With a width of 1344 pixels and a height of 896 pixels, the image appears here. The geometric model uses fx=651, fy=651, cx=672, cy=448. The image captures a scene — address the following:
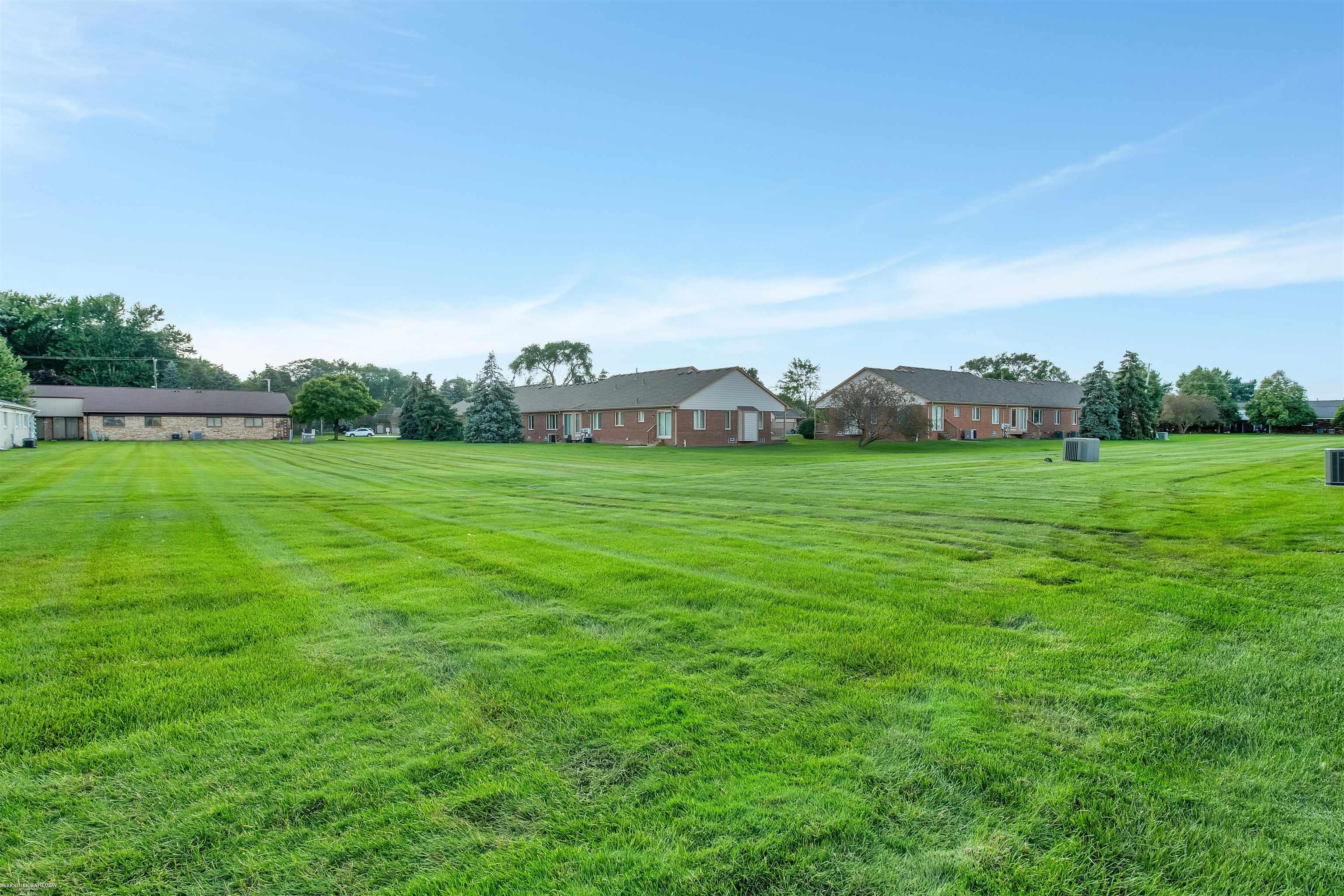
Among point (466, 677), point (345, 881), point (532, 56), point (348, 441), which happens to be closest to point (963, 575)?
point (466, 677)

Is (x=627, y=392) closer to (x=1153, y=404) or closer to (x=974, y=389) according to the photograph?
(x=974, y=389)

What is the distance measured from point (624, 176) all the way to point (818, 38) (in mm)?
9872

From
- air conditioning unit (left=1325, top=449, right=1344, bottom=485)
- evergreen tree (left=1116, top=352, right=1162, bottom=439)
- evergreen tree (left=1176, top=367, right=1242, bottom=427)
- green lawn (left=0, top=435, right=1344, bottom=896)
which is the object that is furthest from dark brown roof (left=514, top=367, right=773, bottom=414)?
evergreen tree (left=1176, top=367, right=1242, bottom=427)

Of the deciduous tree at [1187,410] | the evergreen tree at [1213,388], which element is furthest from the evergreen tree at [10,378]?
the evergreen tree at [1213,388]

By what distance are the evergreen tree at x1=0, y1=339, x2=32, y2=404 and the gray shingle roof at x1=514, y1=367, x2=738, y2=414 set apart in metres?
32.0

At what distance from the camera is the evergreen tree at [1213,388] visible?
65375 mm

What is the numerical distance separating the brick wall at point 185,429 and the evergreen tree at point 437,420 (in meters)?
15.5

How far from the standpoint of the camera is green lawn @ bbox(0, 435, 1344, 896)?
7.59 feet

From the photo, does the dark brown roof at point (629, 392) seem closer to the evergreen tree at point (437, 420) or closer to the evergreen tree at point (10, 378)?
the evergreen tree at point (437, 420)

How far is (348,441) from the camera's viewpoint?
54.9m

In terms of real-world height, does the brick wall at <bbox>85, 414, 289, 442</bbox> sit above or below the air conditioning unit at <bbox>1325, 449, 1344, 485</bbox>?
above

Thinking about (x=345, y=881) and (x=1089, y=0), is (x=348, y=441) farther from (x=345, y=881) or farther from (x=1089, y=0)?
(x=345, y=881)

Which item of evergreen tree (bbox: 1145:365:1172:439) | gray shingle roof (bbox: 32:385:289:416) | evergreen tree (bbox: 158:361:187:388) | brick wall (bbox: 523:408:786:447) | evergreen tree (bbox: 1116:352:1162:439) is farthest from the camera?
evergreen tree (bbox: 158:361:187:388)

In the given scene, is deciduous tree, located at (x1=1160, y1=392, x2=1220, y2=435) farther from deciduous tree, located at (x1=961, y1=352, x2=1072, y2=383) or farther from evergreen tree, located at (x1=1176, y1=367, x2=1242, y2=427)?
deciduous tree, located at (x1=961, y1=352, x2=1072, y2=383)
